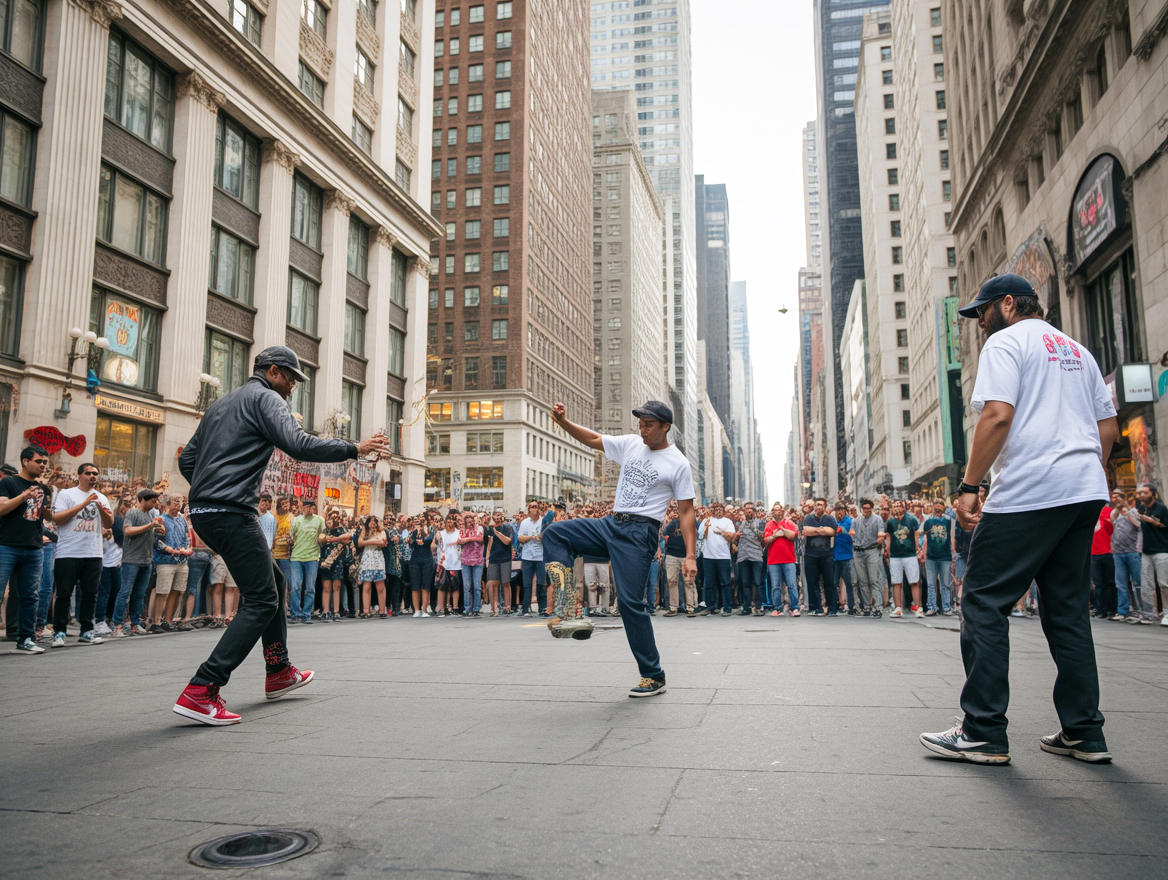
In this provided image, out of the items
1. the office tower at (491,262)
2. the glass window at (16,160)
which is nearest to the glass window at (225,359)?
the glass window at (16,160)

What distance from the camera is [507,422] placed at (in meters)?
75.1

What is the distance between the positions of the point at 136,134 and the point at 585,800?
27107 millimetres

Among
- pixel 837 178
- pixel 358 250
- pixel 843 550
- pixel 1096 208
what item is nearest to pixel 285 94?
pixel 358 250

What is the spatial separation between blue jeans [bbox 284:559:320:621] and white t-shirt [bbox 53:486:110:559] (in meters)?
5.12

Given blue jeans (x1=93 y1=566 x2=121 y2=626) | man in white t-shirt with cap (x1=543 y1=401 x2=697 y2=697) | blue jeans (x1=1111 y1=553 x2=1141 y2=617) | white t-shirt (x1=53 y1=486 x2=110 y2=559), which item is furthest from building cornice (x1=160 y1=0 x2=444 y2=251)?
blue jeans (x1=1111 y1=553 x2=1141 y2=617)

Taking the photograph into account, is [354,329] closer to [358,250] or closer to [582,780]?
[358,250]

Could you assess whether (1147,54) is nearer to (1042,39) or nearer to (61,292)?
(1042,39)

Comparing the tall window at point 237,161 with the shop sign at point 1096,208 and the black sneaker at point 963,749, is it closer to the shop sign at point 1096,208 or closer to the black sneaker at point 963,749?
the shop sign at point 1096,208

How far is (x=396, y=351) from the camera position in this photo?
4234 centimetres

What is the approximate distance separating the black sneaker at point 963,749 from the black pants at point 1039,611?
0.04 metres

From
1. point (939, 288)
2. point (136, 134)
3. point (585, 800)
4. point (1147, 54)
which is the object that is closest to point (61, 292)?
point (136, 134)

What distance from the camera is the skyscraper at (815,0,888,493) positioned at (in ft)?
419

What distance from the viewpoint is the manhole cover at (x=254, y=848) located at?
256 cm

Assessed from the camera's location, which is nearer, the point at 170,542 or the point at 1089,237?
the point at 170,542
